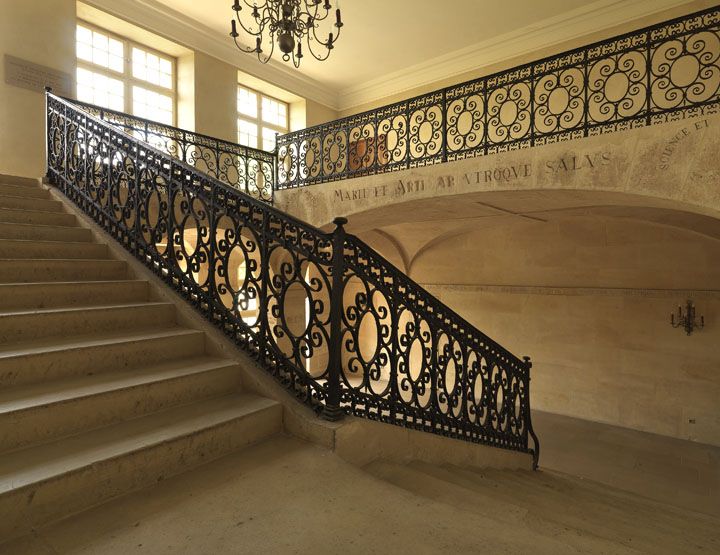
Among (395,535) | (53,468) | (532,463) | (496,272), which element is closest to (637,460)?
(532,463)

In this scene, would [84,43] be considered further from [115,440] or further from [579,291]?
[579,291]

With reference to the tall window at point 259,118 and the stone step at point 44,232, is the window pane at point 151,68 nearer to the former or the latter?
the tall window at point 259,118

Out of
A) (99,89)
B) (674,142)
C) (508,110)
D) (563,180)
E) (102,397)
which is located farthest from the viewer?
(508,110)

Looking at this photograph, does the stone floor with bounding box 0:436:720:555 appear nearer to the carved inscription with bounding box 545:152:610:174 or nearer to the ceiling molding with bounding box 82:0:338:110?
the carved inscription with bounding box 545:152:610:174

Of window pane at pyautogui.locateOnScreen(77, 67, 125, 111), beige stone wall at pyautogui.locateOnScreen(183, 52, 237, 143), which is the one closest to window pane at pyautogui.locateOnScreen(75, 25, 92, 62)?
window pane at pyautogui.locateOnScreen(77, 67, 125, 111)

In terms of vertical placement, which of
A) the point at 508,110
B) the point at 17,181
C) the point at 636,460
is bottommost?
the point at 636,460

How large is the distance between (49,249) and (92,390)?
1.85 meters

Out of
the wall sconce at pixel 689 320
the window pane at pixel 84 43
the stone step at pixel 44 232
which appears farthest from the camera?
the window pane at pixel 84 43

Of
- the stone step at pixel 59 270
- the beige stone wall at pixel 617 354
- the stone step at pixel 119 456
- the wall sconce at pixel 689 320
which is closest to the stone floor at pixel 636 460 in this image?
the beige stone wall at pixel 617 354

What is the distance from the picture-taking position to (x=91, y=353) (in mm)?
2451

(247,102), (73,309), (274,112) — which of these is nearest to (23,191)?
(73,309)

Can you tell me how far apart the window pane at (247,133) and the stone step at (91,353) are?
26.9ft

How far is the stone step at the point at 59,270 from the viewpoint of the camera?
119 inches

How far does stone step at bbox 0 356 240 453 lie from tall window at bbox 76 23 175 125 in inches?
290
